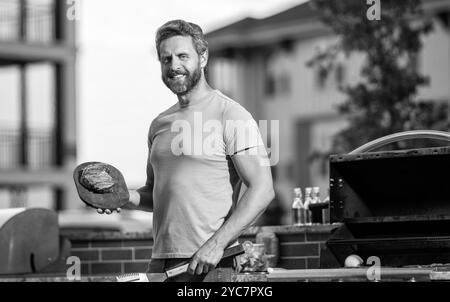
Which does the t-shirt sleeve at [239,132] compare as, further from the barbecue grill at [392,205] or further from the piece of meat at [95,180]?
the barbecue grill at [392,205]

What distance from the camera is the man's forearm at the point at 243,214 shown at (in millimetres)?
4035

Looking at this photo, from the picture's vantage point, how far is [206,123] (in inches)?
166

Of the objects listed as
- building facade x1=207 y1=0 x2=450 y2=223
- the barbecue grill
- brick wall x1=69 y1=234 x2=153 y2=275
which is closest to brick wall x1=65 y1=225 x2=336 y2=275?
brick wall x1=69 y1=234 x2=153 y2=275

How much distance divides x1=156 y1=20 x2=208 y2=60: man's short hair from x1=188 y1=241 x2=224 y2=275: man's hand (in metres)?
0.72

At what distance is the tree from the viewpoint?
43.1 ft

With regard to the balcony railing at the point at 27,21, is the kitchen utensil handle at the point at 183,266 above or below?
below

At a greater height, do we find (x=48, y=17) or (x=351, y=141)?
(x=48, y=17)

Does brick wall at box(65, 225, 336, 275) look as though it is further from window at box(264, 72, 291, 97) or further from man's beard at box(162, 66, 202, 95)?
window at box(264, 72, 291, 97)

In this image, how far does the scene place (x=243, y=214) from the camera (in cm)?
404

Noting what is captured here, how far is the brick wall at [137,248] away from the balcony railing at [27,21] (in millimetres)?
19791

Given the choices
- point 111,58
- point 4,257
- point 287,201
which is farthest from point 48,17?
point 4,257

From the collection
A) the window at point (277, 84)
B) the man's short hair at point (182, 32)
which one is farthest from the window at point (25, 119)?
the man's short hair at point (182, 32)

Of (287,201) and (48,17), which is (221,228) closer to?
(48,17)
